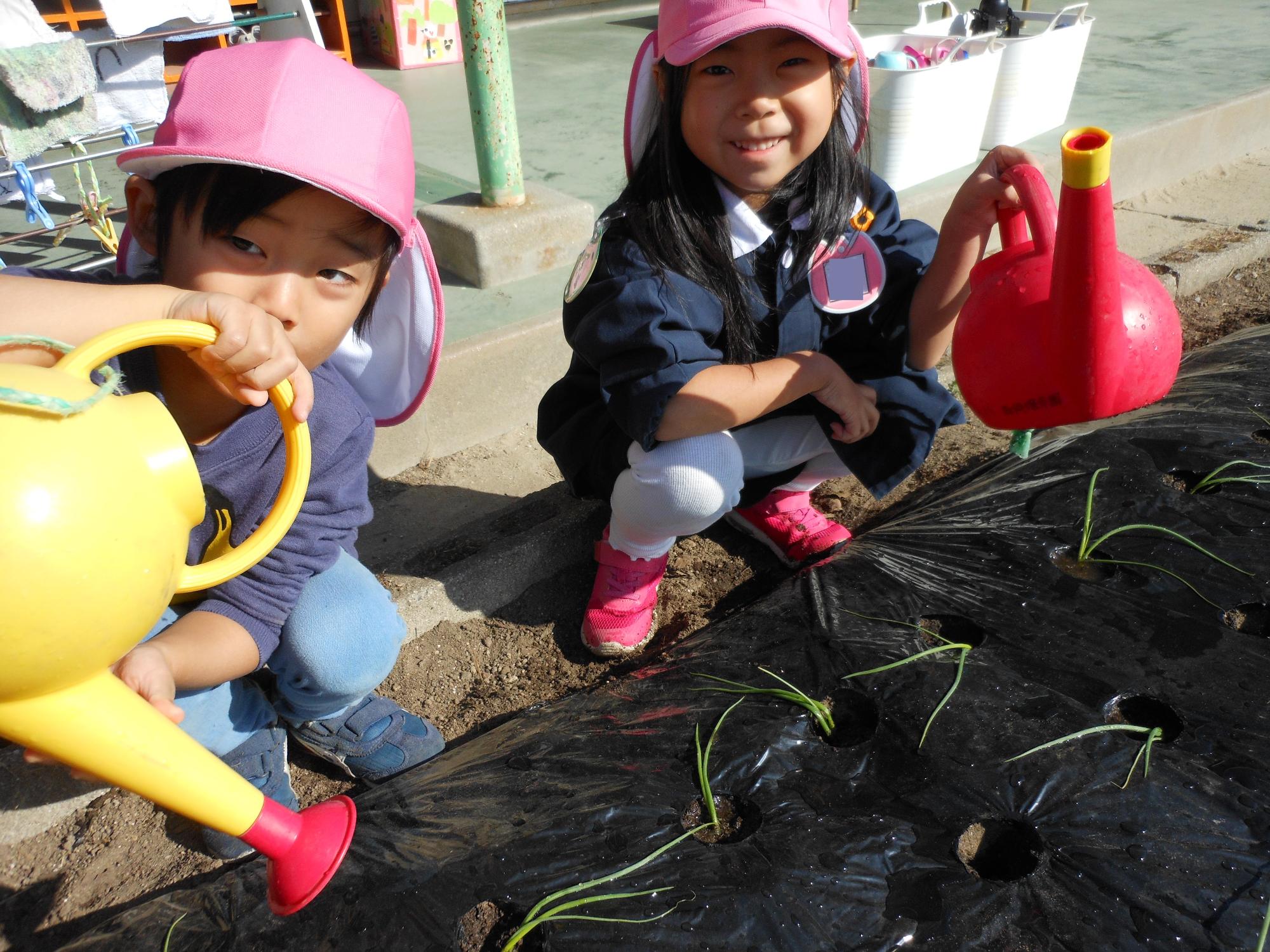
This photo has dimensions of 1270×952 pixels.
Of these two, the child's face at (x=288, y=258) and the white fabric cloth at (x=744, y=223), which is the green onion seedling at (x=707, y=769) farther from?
the white fabric cloth at (x=744, y=223)

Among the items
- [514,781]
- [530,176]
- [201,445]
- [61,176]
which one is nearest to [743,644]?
[514,781]

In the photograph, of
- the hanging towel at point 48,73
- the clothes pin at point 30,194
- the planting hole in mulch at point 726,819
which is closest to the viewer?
the planting hole in mulch at point 726,819

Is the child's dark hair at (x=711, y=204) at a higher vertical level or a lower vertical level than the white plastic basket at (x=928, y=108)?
higher

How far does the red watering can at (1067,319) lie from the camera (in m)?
0.96

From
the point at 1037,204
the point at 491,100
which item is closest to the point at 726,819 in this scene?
the point at 1037,204

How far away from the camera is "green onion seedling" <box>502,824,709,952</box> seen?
99 centimetres

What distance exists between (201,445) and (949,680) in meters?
1.05

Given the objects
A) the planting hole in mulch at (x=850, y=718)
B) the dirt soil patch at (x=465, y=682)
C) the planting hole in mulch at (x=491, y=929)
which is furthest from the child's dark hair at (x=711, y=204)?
the planting hole in mulch at (x=491, y=929)

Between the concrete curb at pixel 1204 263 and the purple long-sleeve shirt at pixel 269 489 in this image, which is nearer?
the purple long-sleeve shirt at pixel 269 489

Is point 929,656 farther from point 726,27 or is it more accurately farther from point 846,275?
point 726,27

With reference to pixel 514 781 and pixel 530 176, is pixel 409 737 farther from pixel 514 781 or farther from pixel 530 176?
pixel 530 176

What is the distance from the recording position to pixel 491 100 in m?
2.50

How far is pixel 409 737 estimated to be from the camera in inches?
60.5

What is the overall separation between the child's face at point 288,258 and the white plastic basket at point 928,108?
224cm
